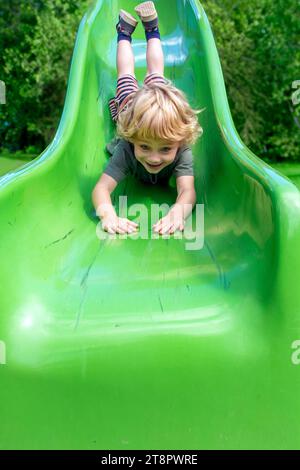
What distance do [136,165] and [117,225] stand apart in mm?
394

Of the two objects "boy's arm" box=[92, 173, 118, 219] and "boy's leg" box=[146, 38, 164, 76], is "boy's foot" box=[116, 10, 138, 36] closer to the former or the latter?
"boy's leg" box=[146, 38, 164, 76]

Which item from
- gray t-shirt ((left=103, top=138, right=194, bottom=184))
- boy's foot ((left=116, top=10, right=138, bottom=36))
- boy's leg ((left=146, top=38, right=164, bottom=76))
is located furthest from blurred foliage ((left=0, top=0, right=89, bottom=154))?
gray t-shirt ((left=103, top=138, right=194, bottom=184))

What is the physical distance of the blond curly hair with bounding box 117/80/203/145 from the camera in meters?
2.13

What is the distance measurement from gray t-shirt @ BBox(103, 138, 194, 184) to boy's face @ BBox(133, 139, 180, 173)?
132 mm

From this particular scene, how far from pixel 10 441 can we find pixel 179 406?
1.42 ft

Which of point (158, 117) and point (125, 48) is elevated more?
point (125, 48)

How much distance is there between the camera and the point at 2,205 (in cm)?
179

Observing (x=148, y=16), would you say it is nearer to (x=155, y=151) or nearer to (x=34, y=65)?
(x=155, y=151)

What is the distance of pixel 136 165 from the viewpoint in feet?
8.14

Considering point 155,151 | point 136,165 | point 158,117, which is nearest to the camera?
point 158,117

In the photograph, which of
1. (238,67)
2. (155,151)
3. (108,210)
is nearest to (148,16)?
(155,151)

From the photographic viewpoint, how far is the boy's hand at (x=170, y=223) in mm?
2156

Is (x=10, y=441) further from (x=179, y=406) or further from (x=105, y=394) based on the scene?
(x=179, y=406)
